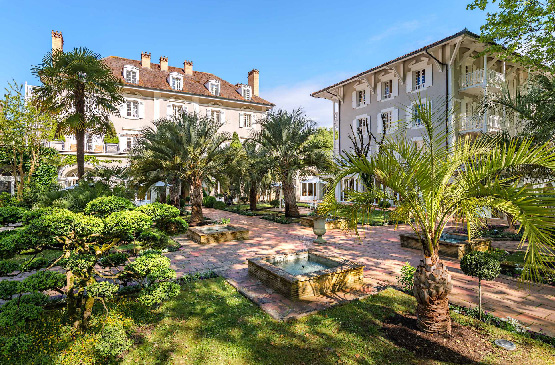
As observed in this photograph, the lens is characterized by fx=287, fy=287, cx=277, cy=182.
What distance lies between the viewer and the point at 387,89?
23.5 meters

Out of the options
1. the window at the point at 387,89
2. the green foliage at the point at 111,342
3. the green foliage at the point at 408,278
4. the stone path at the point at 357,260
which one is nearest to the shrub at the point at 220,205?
the stone path at the point at 357,260

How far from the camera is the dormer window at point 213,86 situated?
31031 mm

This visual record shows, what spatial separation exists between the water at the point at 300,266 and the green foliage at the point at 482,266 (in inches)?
126

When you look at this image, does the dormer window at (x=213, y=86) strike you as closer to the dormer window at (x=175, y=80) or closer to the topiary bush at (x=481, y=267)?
the dormer window at (x=175, y=80)

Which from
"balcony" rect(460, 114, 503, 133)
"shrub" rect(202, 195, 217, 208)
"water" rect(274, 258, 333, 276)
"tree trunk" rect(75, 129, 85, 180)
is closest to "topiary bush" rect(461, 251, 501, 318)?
"water" rect(274, 258, 333, 276)

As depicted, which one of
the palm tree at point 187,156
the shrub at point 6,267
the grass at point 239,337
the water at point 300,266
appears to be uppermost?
the palm tree at point 187,156

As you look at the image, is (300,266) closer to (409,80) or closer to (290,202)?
(290,202)

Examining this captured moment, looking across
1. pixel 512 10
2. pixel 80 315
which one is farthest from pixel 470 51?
pixel 80 315

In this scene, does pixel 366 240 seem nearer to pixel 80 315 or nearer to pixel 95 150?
pixel 80 315

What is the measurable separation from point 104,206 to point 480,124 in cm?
2144

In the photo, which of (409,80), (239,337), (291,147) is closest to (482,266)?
(239,337)

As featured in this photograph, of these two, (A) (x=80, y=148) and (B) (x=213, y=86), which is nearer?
(A) (x=80, y=148)

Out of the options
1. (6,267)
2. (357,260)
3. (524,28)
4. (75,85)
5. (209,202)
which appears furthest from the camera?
(209,202)

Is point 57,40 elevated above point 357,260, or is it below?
above
